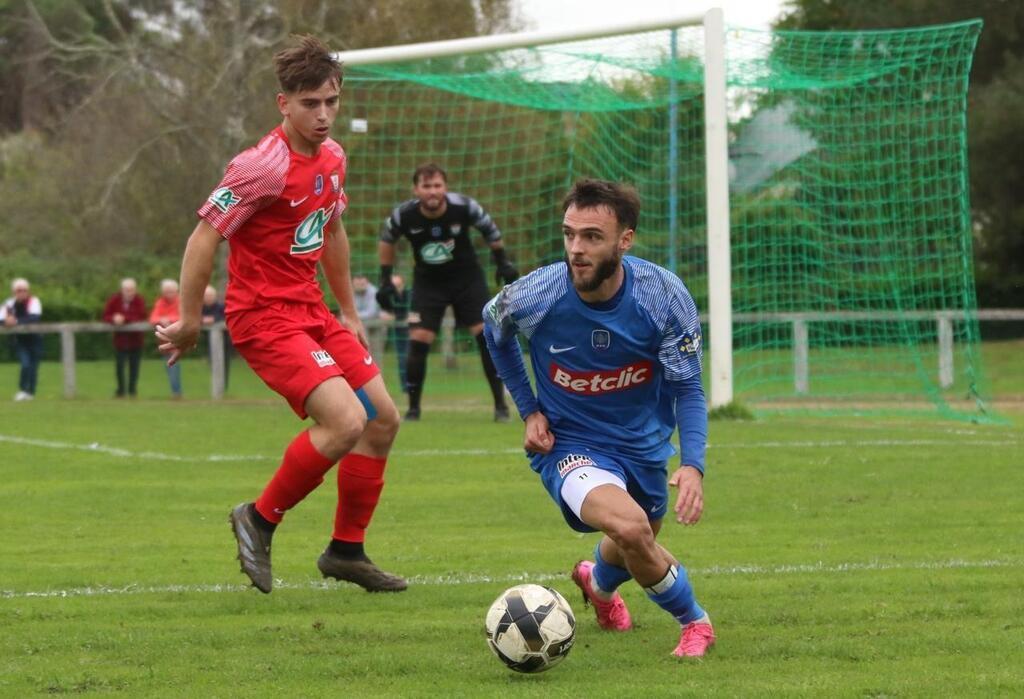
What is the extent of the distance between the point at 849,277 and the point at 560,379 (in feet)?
38.8

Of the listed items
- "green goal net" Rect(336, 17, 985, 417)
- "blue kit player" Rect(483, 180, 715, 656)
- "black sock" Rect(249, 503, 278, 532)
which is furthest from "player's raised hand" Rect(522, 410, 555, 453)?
"green goal net" Rect(336, 17, 985, 417)

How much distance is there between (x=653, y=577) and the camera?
510 centimetres

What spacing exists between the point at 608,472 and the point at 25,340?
55.3 ft

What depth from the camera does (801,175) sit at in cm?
1692

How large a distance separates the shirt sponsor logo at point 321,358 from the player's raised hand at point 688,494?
1725mm

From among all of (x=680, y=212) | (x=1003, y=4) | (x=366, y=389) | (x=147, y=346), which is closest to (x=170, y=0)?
(x=147, y=346)

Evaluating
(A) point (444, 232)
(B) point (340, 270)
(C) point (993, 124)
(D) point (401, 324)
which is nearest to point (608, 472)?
Answer: (B) point (340, 270)

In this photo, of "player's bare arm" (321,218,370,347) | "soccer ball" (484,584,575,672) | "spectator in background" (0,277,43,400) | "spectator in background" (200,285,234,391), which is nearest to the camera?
"soccer ball" (484,584,575,672)

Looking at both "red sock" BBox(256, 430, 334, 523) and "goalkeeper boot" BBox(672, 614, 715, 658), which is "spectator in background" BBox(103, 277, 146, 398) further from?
"goalkeeper boot" BBox(672, 614, 715, 658)

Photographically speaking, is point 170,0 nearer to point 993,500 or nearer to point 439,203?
point 439,203

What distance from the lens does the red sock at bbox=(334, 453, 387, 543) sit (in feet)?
21.2

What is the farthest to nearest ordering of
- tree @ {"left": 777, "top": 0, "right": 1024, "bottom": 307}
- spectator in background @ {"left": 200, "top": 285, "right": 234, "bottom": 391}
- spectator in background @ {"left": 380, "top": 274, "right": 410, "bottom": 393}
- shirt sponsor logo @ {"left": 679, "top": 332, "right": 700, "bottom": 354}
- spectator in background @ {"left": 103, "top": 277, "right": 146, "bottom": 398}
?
1. tree @ {"left": 777, "top": 0, "right": 1024, "bottom": 307}
2. spectator in background @ {"left": 103, "top": 277, "right": 146, "bottom": 398}
3. spectator in background @ {"left": 200, "top": 285, "right": 234, "bottom": 391}
4. spectator in background @ {"left": 380, "top": 274, "right": 410, "bottom": 393}
5. shirt sponsor logo @ {"left": 679, "top": 332, "right": 700, "bottom": 354}

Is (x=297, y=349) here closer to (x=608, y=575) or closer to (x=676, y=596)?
(x=608, y=575)

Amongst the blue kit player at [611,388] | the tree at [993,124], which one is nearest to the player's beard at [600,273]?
the blue kit player at [611,388]
